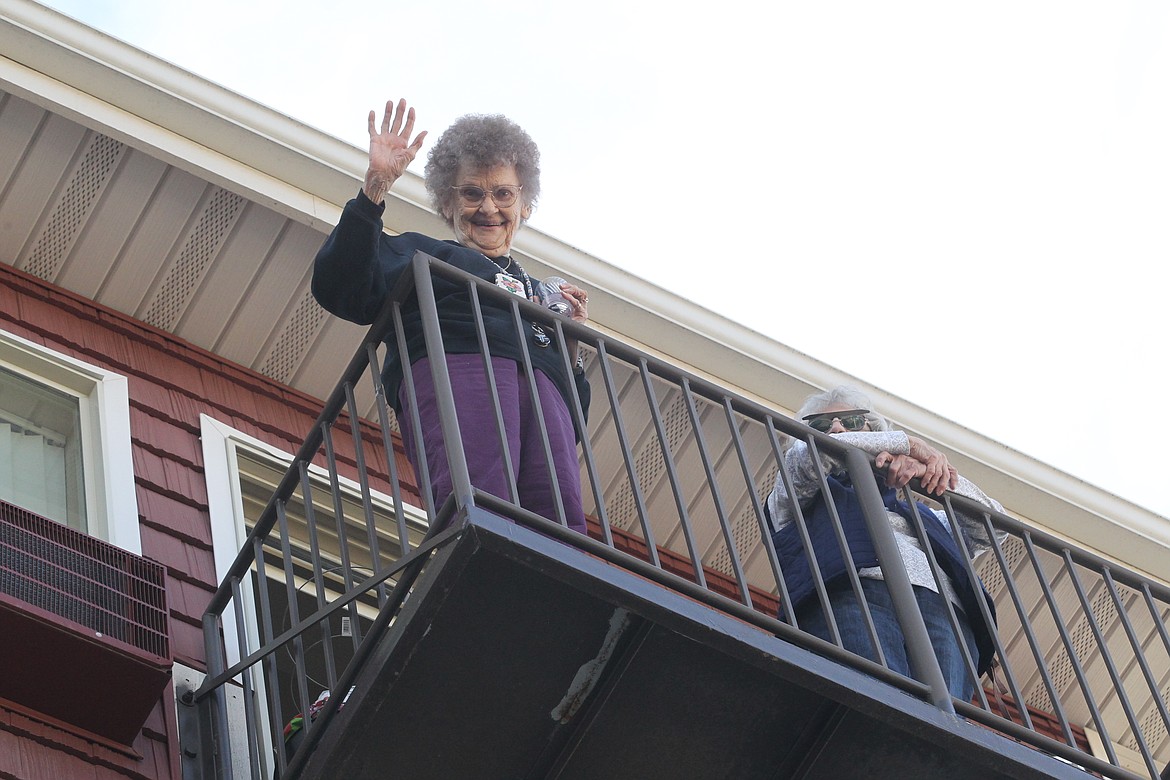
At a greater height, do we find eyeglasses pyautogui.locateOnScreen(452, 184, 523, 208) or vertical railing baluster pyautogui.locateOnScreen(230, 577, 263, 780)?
eyeglasses pyautogui.locateOnScreen(452, 184, 523, 208)

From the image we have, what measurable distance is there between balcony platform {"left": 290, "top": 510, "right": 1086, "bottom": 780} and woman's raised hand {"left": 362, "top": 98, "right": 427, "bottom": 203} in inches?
50.0

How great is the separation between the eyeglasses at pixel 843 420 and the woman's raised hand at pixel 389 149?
1740 millimetres

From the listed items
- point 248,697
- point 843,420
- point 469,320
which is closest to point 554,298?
point 469,320

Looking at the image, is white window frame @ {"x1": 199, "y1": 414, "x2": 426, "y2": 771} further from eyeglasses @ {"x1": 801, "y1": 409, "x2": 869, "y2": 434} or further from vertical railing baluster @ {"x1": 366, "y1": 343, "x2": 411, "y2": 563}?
eyeglasses @ {"x1": 801, "y1": 409, "x2": 869, "y2": 434}

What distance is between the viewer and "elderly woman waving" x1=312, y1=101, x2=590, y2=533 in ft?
15.4

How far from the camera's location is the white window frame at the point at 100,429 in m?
5.88

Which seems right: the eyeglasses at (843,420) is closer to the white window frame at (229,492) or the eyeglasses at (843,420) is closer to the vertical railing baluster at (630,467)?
the vertical railing baluster at (630,467)

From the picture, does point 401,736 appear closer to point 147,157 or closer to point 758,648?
point 758,648

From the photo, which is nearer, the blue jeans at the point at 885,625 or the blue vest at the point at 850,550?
the blue jeans at the point at 885,625

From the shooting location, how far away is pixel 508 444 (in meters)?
4.55

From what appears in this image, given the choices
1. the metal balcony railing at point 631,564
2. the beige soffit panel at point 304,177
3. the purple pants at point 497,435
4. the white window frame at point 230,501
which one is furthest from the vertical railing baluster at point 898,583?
the beige soffit panel at point 304,177

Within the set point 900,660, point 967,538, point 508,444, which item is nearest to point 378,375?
point 508,444

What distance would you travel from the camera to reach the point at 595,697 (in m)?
4.43

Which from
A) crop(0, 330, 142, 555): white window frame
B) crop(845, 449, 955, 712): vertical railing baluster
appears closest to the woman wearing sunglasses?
crop(845, 449, 955, 712): vertical railing baluster
